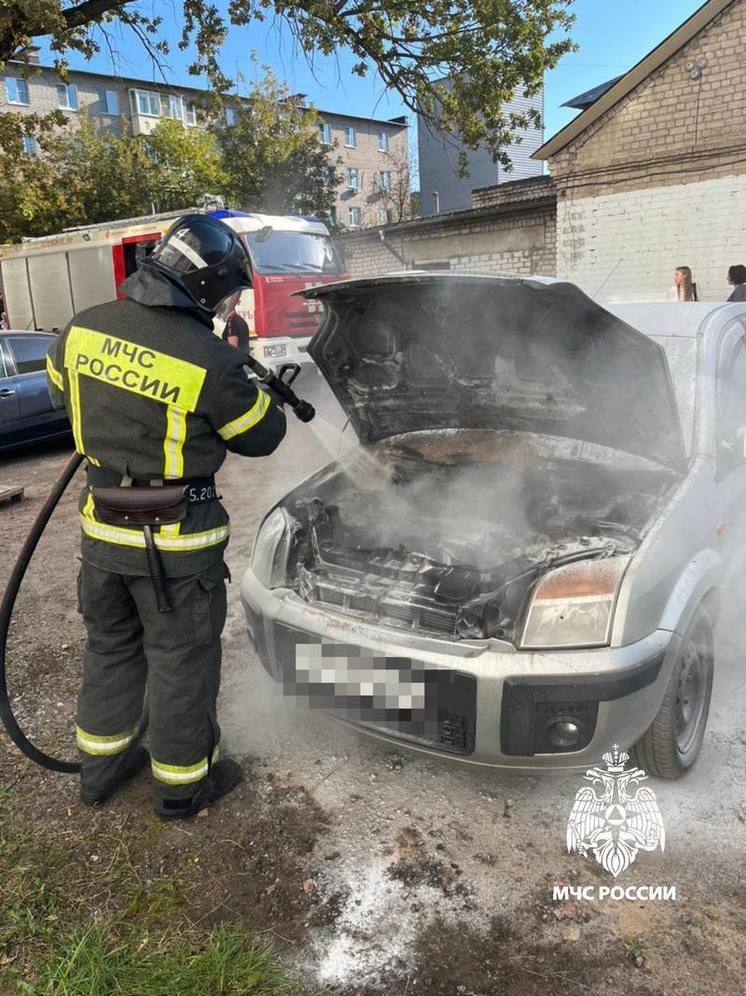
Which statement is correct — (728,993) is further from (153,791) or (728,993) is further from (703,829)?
(153,791)

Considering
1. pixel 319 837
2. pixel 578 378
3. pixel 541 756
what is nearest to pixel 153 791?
pixel 319 837

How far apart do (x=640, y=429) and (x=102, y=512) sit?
1.99 meters

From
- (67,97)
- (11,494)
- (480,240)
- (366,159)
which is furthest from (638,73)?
(366,159)

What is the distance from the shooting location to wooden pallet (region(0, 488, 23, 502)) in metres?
6.39

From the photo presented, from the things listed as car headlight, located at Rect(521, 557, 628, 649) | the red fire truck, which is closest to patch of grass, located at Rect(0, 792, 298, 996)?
car headlight, located at Rect(521, 557, 628, 649)

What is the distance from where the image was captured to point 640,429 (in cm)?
281

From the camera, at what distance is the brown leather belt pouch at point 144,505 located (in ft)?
7.63

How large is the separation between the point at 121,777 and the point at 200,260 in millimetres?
1883

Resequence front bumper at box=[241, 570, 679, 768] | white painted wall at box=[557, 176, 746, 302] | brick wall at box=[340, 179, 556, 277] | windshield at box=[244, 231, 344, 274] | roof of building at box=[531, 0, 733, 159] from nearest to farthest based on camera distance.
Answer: front bumper at box=[241, 570, 679, 768] < windshield at box=[244, 231, 344, 274] < roof of building at box=[531, 0, 733, 159] < white painted wall at box=[557, 176, 746, 302] < brick wall at box=[340, 179, 556, 277]

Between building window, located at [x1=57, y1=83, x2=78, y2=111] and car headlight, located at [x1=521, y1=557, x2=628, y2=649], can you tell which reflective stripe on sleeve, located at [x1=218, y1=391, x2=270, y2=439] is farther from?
building window, located at [x1=57, y1=83, x2=78, y2=111]

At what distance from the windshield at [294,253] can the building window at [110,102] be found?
34193 millimetres

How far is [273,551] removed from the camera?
2904mm

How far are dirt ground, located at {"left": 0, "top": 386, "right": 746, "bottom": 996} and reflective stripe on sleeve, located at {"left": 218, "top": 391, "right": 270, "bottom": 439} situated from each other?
1223mm

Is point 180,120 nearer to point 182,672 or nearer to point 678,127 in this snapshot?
point 678,127
